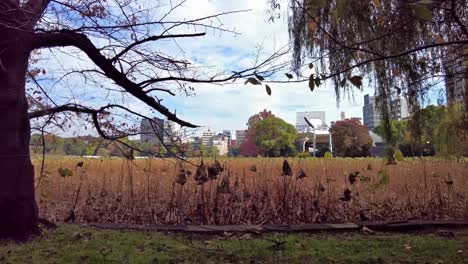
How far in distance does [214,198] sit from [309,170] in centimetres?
281

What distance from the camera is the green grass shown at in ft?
11.4

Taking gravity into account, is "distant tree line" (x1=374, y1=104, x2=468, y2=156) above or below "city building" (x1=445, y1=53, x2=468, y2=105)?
below

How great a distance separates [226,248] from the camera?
12.9ft

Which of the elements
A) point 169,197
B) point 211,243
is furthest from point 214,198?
point 211,243

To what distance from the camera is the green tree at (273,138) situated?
40.5 feet

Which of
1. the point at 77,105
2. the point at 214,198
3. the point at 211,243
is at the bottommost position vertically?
the point at 211,243

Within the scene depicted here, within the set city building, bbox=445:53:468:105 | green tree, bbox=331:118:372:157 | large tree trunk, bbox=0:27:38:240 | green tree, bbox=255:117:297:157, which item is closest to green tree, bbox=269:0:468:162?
city building, bbox=445:53:468:105

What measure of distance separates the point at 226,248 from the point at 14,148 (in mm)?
2058

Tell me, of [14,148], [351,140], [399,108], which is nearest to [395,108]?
[399,108]

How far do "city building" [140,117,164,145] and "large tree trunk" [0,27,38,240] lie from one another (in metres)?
1.05

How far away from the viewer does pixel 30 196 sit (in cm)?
389

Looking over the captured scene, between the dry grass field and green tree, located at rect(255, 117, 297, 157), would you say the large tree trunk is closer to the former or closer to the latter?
the dry grass field

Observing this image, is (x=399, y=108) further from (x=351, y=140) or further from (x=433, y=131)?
(x=351, y=140)

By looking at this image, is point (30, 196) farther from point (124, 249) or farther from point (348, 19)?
point (348, 19)
